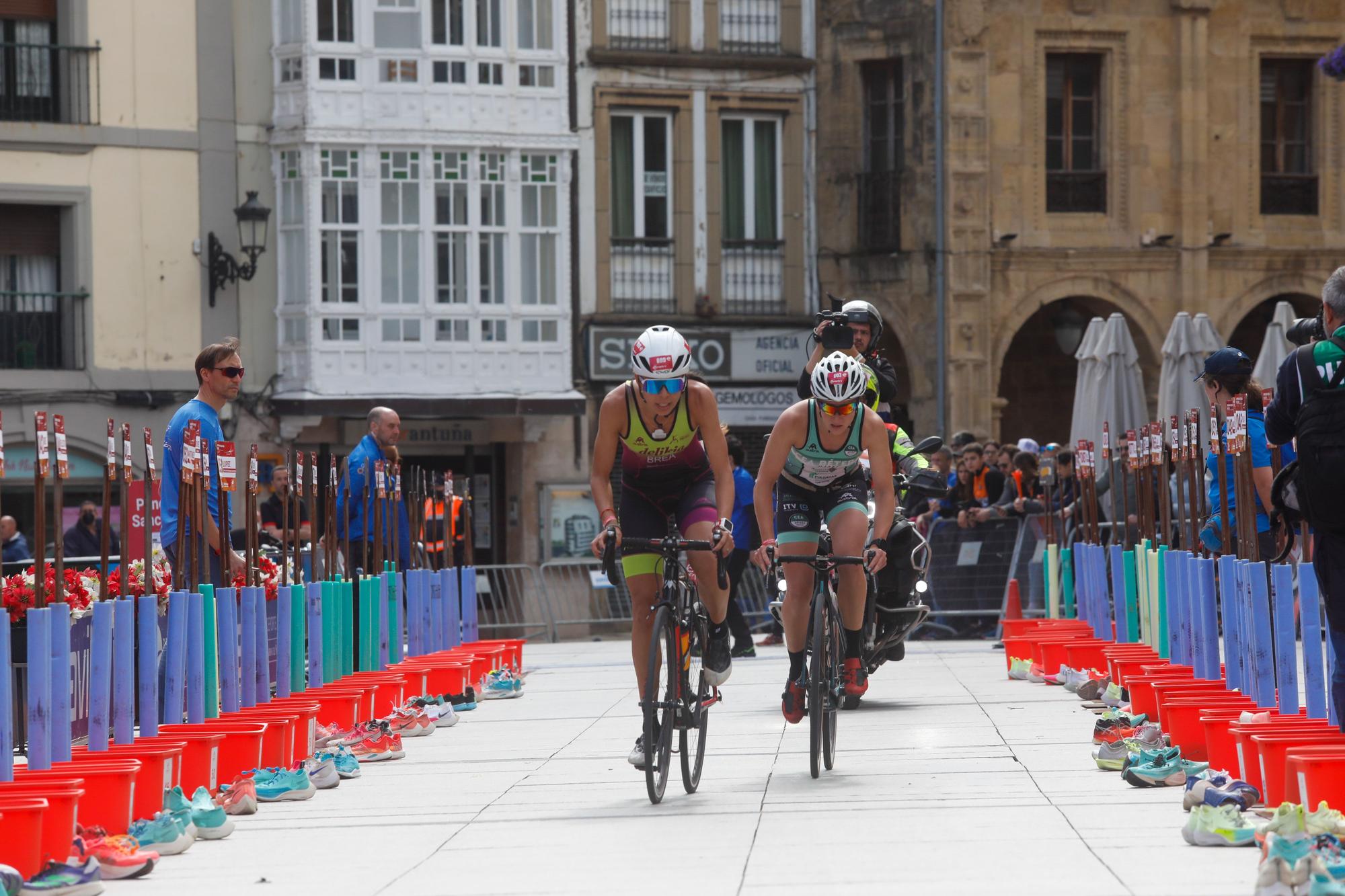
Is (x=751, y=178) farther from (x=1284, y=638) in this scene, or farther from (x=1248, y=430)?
(x=1284, y=638)

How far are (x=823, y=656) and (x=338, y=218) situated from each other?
22.6 m

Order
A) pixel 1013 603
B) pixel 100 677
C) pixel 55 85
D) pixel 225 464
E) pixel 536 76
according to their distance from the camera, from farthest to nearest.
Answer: pixel 536 76 < pixel 55 85 < pixel 1013 603 < pixel 225 464 < pixel 100 677

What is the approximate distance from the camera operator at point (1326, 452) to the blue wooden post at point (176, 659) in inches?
186

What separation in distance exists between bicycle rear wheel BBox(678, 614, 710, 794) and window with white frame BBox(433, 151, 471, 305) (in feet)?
73.5

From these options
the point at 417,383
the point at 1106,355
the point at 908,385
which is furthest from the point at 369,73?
the point at 1106,355

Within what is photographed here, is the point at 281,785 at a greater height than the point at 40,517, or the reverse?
the point at 40,517

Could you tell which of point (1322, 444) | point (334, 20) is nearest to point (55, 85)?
point (334, 20)

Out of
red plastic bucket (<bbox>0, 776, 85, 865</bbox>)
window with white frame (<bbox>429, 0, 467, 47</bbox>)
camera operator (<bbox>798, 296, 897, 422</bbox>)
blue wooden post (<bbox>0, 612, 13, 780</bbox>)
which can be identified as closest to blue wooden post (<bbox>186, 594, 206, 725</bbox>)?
blue wooden post (<bbox>0, 612, 13, 780</bbox>)

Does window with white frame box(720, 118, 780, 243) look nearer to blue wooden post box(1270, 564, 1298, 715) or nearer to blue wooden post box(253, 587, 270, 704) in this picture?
blue wooden post box(253, 587, 270, 704)

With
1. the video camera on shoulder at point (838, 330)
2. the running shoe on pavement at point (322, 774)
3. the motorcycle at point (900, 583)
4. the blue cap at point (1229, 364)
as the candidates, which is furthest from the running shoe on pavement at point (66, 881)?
the blue cap at point (1229, 364)

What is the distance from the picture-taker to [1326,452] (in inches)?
306

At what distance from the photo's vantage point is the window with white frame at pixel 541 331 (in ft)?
103

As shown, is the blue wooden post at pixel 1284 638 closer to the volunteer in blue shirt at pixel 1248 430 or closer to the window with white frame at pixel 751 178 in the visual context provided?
the volunteer in blue shirt at pixel 1248 430

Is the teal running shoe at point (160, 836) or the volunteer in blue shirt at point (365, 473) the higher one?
the volunteer in blue shirt at point (365, 473)
